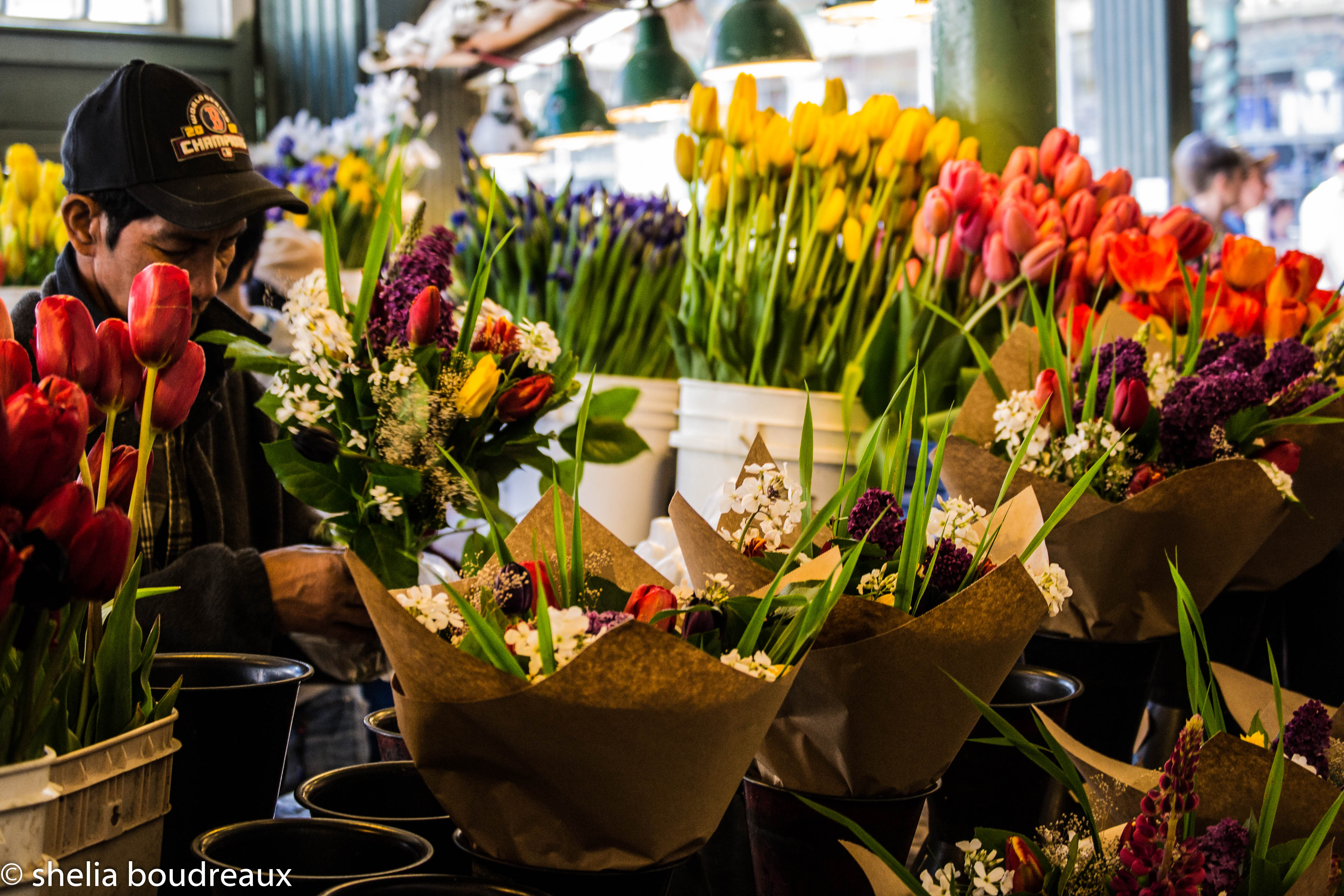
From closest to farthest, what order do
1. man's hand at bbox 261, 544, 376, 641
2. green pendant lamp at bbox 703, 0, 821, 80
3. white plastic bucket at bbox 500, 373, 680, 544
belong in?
man's hand at bbox 261, 544, 376, 641
white plastic bucket at bbox 500, 373, 680, 544
green pendant lamp at bbox 703, 0, 821, 80

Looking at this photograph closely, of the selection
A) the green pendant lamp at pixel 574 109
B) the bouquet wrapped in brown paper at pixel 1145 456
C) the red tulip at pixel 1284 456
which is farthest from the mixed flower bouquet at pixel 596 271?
the green pendant lamp at pixel 574 109

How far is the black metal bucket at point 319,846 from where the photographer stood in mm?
502

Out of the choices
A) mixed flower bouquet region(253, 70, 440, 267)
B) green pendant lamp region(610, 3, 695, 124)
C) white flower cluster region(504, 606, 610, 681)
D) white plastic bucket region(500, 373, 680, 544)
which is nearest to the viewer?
white flower cluster region(504, 606, 610, 681)

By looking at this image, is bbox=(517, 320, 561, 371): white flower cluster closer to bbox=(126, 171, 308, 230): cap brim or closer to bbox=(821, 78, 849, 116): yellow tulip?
bbox=(126, 171, 308, 230): cap brim

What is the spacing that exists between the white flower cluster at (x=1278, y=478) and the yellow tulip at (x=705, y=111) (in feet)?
2.64

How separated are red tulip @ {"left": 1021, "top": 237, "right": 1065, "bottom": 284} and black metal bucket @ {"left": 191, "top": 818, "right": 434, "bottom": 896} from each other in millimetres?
980

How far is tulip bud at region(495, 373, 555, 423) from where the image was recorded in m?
0.80

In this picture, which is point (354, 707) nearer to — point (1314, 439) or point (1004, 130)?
point (1004, 130)

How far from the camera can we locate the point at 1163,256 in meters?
1.24

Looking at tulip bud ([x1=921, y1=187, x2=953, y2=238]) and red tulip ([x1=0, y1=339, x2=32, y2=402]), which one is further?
tulip bud ([x1=921, y1=187, x2=953, y2=238])

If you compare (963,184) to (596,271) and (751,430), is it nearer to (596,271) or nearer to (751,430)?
(751,430)

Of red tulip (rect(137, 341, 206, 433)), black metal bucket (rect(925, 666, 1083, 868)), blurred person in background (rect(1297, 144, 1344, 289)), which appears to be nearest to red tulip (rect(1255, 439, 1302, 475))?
black metal bucket (rect(925, 666, 1083, 868))

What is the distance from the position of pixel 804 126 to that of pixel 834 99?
0.37 feet

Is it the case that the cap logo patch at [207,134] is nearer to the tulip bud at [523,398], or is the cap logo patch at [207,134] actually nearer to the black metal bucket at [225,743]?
the tulip bud at [523,398]
